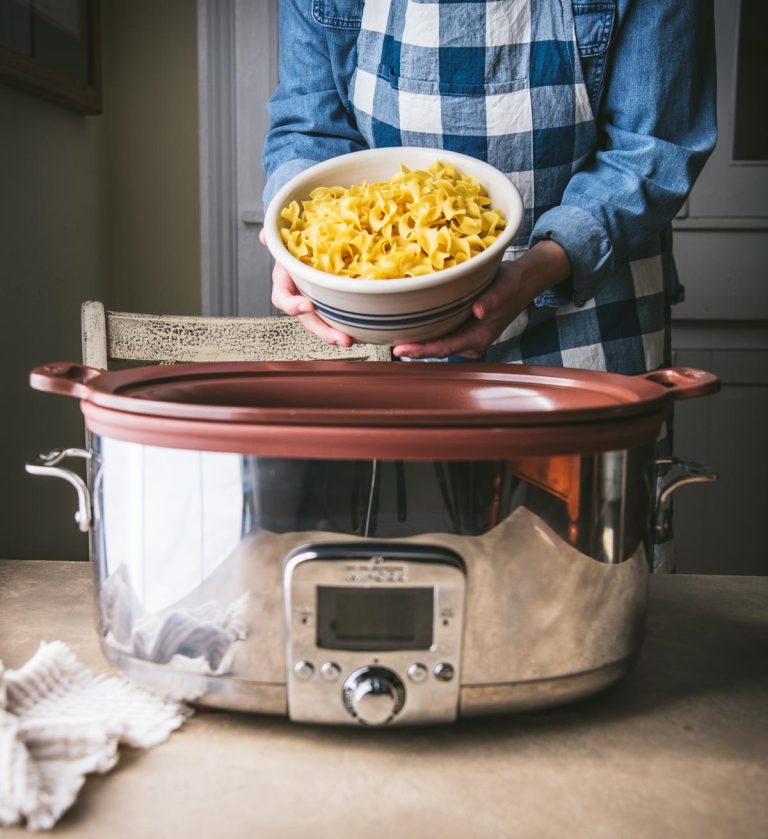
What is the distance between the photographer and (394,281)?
73 cm

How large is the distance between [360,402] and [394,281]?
0.10 metres

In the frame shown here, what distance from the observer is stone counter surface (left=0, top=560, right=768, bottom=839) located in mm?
481

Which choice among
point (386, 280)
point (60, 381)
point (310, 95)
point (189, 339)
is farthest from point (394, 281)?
point (189, 339)

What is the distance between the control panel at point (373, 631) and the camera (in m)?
0.52

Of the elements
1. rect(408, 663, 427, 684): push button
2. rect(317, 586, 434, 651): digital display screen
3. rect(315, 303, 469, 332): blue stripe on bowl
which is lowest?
rect(408, 663, 427, 684): push button

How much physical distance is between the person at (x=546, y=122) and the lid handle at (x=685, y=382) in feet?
0.70

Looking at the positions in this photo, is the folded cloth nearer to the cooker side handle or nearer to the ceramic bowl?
the cooker side handle

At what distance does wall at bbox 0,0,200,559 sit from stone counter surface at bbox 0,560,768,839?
95cm

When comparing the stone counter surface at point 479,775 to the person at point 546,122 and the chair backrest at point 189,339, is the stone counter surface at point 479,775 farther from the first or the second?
the chair backrest at point 189,339

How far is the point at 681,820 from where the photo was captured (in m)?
0.49

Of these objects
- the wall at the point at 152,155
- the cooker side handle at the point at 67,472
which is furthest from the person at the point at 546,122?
the wall at the point at 152,155

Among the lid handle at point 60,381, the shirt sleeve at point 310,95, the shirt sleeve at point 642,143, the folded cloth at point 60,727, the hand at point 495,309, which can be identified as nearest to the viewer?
the folded cloth at point 60,727

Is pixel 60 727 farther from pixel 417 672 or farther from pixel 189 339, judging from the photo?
pixel 189 339

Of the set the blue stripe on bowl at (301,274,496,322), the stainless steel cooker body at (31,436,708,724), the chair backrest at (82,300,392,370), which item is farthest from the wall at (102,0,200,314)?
the stainless steel cooker body at (31,436,708,724)
